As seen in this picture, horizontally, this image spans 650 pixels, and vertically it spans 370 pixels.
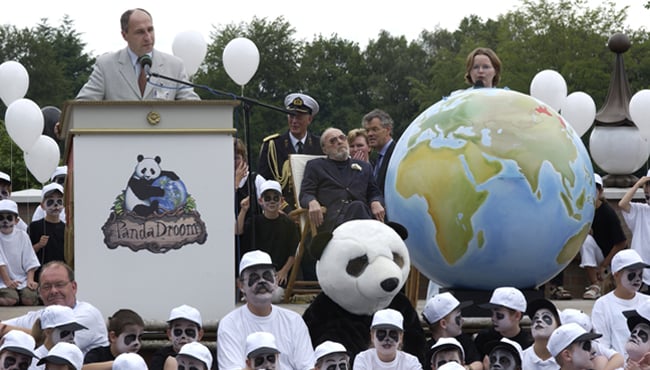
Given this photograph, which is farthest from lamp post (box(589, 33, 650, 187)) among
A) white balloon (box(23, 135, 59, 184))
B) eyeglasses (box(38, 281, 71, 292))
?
eyeglasses (box(38, 281, 71, 292))

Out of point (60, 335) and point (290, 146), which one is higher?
point (290, 146)

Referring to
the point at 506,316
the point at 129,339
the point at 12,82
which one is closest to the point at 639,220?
the point at 506,316

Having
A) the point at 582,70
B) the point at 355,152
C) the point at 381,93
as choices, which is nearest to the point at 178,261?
the point at 355,152

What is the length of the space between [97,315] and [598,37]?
159 feet

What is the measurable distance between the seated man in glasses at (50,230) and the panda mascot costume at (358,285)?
12.0 feet

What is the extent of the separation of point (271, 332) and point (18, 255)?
380 centimetres

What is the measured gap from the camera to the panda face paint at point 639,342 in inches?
457

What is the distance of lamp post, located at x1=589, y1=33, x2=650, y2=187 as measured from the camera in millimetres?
20359

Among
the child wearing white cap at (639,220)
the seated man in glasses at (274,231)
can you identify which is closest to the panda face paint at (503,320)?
the seated man in glasses at (274,231)

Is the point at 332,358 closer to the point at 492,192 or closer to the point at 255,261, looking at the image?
the point at 255,261

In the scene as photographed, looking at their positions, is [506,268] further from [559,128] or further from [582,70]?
[582,70]

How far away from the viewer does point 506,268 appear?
42.9 feet

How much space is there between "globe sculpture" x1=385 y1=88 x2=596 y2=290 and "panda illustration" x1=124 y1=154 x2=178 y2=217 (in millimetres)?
2137

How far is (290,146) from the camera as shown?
1573cm
